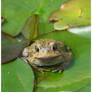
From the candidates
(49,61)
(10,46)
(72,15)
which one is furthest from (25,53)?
(72,15)

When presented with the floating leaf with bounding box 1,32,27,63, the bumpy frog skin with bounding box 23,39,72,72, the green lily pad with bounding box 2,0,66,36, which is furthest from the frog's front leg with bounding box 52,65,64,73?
the green lily pad with bounding box 2,0,66,36

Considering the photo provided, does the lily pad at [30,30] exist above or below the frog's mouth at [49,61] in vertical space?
above

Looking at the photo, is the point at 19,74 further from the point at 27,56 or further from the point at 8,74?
the point at 27,56

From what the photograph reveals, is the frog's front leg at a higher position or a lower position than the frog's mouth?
lower

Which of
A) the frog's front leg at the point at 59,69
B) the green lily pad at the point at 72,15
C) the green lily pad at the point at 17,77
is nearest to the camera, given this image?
the green lily pad at the point at 17,77

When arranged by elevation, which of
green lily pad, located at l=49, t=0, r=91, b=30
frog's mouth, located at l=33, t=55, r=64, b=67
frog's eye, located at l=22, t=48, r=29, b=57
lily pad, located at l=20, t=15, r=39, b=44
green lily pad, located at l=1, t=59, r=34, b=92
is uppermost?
green lily pad, located at l=49, t=0, r=91, b=30

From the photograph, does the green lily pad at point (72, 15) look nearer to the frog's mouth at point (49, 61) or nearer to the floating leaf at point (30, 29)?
the floating leaf at point (30, 29)

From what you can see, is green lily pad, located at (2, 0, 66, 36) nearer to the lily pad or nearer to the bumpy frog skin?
the lily pad

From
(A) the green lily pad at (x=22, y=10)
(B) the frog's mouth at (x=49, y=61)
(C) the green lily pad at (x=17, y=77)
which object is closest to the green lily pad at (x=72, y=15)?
(A) the green lily pad at (x=22, y=10)
